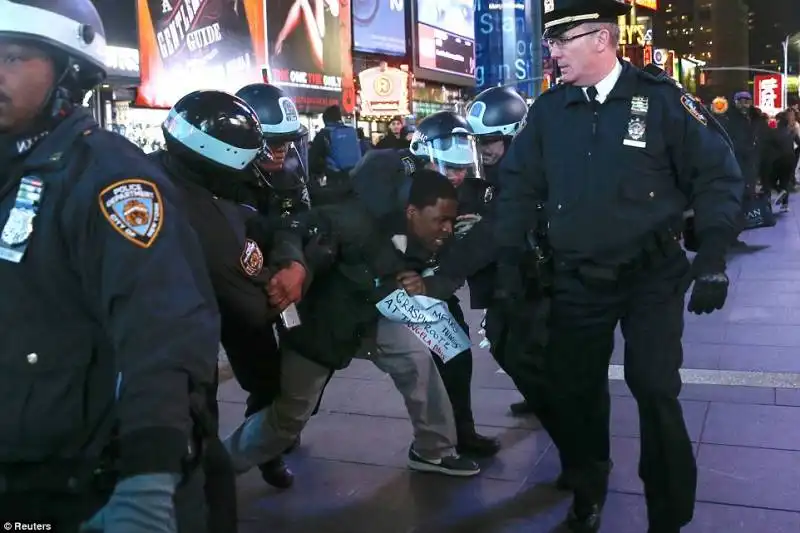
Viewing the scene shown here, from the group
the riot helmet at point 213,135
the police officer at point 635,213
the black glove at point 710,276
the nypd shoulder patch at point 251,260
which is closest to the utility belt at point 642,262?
the police officer at point 635,213

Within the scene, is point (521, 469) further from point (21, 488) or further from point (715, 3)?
point (715, 3)

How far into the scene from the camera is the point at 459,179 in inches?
177

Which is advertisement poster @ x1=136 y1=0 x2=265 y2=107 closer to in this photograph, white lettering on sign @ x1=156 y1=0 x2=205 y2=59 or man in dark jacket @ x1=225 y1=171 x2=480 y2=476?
white lettering on sign @ x1=156 y1=0 x2=205 y2=59

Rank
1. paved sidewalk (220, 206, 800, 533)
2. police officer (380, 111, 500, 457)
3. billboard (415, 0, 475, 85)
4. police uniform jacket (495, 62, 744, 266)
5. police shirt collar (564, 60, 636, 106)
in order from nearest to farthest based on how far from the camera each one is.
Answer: police uniform jacket (495, 62, 744, 266), police shirt collar (564, 60, 636, 106), paved sidewalk (220, 206, 800, 533), police officer (380, 111, 500, 457), billboard (415, 0, 475, 85)

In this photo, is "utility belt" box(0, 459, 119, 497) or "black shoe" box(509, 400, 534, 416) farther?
"black shoe" box(509, 400, 534, 416)

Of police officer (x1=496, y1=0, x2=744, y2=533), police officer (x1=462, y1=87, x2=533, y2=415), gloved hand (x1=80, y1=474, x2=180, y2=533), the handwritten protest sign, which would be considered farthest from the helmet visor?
gloved hand (x1=80, y1=474, x2=180, y2=533)

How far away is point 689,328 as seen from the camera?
24.2ft

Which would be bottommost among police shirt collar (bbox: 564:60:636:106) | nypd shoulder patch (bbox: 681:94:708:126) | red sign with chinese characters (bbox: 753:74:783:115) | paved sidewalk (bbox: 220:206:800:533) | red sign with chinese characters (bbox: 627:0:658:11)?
paved sidewalk (bbox: 220:206:800:533)

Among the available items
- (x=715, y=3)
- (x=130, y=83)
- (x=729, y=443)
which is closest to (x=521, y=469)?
(x=729, y=443)

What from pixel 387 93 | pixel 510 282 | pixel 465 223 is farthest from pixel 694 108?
pixel 387 93

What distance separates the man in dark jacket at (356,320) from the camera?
389cm

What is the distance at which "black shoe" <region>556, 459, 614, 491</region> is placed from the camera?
3.72m

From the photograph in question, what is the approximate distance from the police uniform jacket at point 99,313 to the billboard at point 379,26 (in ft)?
79.8

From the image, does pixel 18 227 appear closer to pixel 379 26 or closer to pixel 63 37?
pixel 63 37
